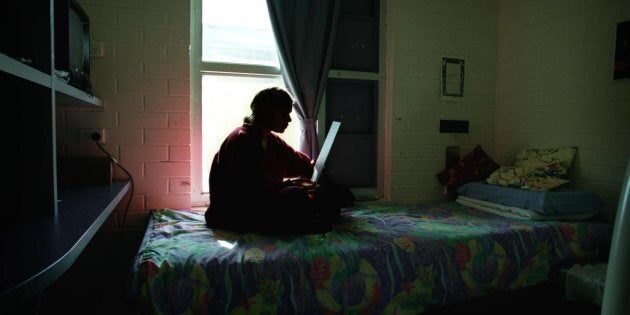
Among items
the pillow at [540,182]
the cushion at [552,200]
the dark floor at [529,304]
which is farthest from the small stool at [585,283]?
the pillow at [540,182]

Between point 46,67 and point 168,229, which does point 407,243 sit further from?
point 46,67

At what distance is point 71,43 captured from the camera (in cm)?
157

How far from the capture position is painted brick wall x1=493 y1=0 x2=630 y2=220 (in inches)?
97.2

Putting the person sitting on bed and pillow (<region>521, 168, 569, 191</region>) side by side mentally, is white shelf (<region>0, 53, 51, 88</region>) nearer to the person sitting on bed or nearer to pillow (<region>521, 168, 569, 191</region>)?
the person sitting on bed

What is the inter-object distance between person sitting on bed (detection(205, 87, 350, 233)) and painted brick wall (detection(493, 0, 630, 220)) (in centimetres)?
187

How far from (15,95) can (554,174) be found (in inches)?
118

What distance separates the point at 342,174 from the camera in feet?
9.76

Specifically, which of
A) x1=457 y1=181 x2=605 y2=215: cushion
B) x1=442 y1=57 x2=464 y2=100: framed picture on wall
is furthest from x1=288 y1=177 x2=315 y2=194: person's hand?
x1=442 y1=57 x2=464 y2=100: framed picture on wall

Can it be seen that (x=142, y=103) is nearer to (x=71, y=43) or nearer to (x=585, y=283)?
(x=71, y=43)

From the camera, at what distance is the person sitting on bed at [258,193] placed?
1.91 metres

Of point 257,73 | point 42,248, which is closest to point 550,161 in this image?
point 257,73

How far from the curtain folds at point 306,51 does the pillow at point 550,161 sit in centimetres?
159

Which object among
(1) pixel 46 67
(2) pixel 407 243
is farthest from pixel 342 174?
(1) pixel 46 67

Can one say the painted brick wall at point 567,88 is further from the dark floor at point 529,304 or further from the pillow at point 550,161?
the dark floor at point 529,304
